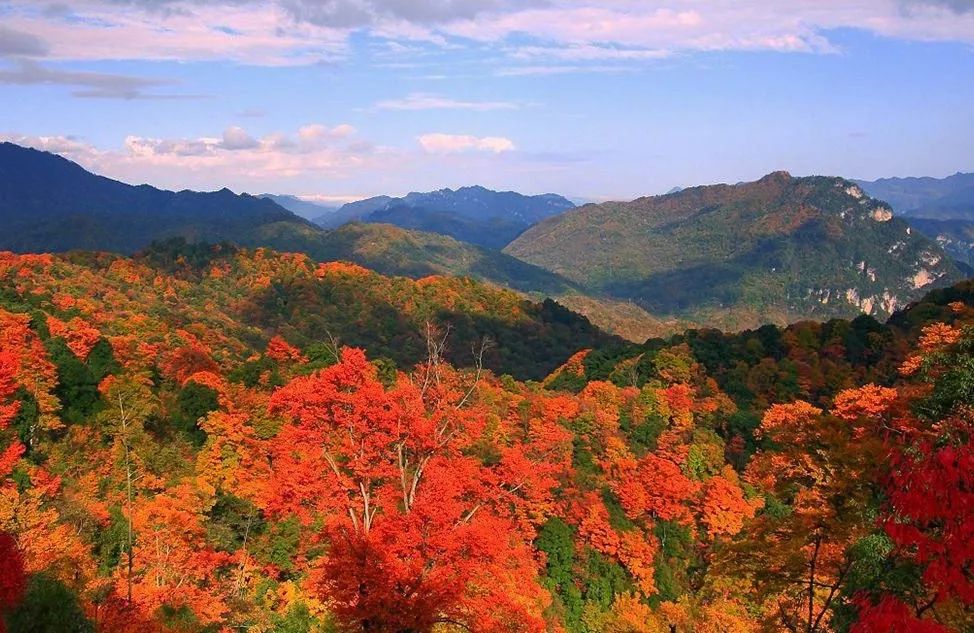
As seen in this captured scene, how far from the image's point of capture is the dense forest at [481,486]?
14.8m

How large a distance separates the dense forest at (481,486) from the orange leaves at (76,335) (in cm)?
40

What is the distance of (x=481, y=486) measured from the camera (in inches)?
800

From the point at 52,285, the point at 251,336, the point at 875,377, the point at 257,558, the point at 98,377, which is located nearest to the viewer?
the point at 257,558

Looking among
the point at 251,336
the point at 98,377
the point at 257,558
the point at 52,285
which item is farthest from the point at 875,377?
the point at 52,285

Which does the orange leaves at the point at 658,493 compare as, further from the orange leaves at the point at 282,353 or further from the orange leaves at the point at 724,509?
the orange leaves at the point at 282,353

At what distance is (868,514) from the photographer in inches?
525

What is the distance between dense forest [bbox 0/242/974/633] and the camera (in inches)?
584

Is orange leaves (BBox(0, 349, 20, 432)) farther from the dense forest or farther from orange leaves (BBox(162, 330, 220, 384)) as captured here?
orange leaves (BBox(162, 330, 220, 384))

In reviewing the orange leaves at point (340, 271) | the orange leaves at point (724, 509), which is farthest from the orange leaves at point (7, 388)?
the orange leaves at point (340, 271)

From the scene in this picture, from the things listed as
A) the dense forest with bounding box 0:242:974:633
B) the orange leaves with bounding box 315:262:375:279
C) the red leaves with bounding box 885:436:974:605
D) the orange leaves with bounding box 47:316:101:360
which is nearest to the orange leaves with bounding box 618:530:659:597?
the dense forest with bounding box 0:242:974:633

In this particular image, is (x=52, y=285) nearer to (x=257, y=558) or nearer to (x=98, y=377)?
(x=98, y=377)

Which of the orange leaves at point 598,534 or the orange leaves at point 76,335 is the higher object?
the orange leaves at point 76,335

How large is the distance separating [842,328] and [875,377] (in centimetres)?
1361

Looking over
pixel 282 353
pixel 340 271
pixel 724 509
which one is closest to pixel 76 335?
pixel 282 353
